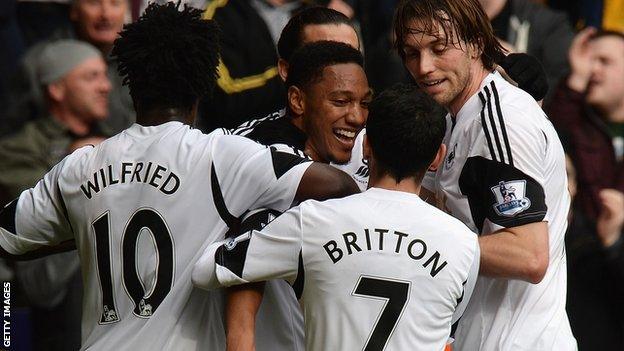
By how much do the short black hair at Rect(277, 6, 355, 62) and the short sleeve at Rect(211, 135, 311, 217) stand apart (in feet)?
5.46

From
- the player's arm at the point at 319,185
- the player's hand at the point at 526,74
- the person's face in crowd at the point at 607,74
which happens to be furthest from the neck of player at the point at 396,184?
the person's face in crowd at the point at 607,74

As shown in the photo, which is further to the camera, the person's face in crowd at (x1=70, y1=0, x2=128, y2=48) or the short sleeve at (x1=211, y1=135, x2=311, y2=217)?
the person's face in crowd at (x1=70, y1=0, x2=128, y2=48)

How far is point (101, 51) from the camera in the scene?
7.68 m

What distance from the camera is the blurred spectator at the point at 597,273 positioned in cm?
849

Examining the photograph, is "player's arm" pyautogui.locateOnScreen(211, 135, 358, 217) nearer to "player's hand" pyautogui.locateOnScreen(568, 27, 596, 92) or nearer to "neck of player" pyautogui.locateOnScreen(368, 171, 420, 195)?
"neck of player" pyautogui.locateOnScreen(368, 171, 420, 195)

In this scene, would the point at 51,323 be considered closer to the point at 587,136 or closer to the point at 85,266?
the point at 85,266

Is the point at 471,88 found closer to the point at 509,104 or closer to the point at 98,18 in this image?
the point at 509,104

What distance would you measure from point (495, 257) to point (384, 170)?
0.52m

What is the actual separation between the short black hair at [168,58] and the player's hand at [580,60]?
181 inches

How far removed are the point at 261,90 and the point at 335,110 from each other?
8.89 ft

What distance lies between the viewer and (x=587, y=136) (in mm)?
8789

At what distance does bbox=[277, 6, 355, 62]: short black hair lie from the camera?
19.6 ft

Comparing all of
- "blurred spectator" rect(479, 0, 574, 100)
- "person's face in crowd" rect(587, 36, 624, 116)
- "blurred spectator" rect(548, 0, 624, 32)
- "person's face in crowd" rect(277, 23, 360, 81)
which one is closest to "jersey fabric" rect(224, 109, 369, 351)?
"person's face in crowd" rect(277, 23, 360, 81)

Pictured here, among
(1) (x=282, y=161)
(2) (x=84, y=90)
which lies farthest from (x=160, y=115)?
(2) (x=84, y=90)
